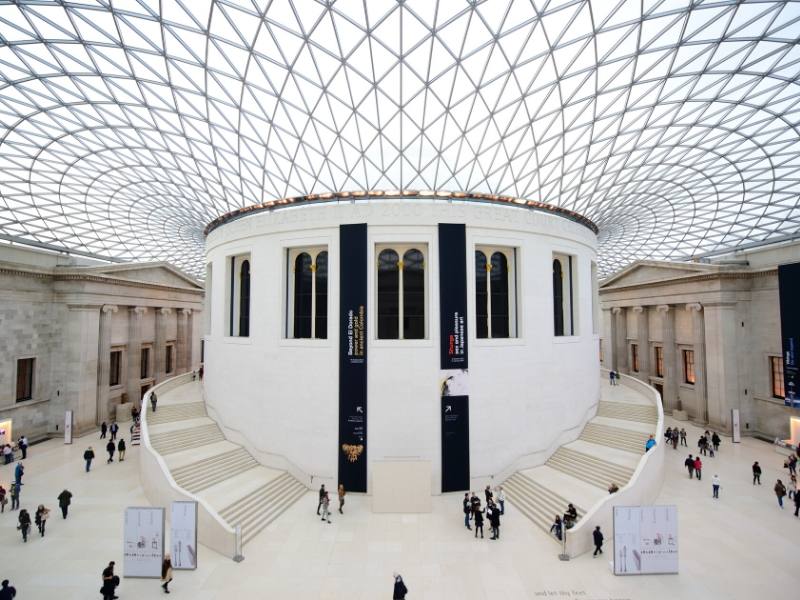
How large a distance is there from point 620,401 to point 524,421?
10.00 m

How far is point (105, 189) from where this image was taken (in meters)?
31.7

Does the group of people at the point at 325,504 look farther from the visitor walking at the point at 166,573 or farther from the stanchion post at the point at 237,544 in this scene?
the visitor walking at the point at 166,573

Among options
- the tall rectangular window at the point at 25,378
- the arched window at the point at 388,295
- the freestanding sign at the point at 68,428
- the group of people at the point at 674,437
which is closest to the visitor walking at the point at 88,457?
the freestanding sign at the point at 68,428

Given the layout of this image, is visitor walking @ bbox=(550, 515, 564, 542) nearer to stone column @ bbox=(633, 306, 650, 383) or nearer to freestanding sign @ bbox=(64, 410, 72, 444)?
freestanding sign @ bbox=(64, 410, 72, 444)

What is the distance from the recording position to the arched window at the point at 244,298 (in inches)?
953

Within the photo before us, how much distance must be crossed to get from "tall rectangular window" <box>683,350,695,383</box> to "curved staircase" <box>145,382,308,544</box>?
33782mm

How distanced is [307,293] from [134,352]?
23.3 m

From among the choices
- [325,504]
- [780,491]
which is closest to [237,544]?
[325,504]

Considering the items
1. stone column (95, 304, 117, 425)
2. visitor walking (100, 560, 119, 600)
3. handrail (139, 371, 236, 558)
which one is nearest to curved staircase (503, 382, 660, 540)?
handrail (139, 371, 236, 558)

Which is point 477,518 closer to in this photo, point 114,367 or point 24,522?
point 24,522

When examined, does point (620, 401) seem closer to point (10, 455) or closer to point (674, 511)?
point (674, 511)

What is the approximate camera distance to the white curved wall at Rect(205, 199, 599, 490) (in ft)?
63.4

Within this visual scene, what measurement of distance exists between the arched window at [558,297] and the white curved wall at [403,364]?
1220 millimetres

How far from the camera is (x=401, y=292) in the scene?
20.2 meters
